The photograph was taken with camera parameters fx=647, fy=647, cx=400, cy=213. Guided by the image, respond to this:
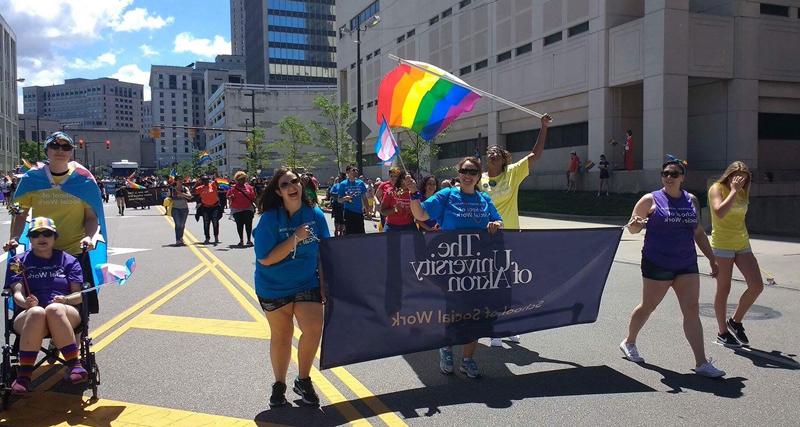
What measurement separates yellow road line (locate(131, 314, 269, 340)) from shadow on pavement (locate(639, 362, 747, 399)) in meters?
3.99

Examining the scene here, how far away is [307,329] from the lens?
4594mm

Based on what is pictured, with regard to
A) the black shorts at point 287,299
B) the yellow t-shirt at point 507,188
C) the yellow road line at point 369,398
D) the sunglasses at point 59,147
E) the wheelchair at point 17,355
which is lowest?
the yellow road line at point 369,398

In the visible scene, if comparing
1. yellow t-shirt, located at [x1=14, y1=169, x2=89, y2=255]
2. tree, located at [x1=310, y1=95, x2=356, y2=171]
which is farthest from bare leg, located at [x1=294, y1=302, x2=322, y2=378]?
tree, located at [x1=310, y1=95, x2=356, y2=171]

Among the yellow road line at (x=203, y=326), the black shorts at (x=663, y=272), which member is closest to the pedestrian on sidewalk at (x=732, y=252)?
the black shorts at (x=663, y=272)

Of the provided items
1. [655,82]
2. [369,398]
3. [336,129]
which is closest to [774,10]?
[655,82]

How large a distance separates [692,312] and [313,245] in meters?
3.26

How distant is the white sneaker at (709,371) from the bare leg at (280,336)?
338 cm

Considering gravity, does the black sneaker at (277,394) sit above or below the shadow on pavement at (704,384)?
above

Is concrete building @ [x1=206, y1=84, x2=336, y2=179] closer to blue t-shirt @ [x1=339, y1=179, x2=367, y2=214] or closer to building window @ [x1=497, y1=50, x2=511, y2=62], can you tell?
building window @ [x1=497, y1=50, x2=511, y2=62]

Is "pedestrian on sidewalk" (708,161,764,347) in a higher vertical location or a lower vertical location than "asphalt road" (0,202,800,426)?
higher

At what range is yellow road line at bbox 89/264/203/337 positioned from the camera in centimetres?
729

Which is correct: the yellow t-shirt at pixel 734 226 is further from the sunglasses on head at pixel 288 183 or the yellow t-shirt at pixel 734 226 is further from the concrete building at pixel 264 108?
the concrete building at pixel 264 108

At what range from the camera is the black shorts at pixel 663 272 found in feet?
18.1

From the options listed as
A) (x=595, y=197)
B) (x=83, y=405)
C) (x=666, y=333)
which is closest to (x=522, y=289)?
(x=666, y=333)
